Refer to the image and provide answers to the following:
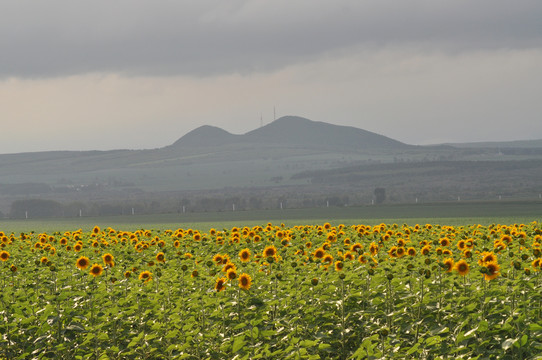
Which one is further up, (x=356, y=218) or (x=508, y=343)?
(x=508, y=343)

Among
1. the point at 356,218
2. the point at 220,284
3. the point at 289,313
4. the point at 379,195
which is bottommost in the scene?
the point at 356,218

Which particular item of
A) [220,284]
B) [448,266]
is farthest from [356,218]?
[220,284]

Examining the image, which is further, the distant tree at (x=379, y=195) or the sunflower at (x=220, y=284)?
the distant tree at (x=379, y=195)

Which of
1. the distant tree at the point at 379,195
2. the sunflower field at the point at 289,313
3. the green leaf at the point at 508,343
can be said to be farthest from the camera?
the distant tree at the point at 379,195

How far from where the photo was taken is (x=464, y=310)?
9.88 metres

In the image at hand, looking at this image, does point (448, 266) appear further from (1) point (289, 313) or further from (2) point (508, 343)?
(1) point (289, 313)

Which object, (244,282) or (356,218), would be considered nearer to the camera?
(244,282)

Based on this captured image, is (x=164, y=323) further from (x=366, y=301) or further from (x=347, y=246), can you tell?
(x=347, y=246)

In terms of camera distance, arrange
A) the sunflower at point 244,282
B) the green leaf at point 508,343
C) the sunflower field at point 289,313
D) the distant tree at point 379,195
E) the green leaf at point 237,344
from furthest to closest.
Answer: the distant tree at point 379,195, the sunflower at point 244,282, the sunflower field at point 289,313, the green leaf at point 237,344, the green leaf at point 508,343

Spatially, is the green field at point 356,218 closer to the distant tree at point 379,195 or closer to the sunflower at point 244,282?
the sunflower at point 244,282

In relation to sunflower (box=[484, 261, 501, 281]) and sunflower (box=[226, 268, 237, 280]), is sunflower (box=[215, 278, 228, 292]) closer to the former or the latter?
sunflower (box=[226, 268, 237, 280])

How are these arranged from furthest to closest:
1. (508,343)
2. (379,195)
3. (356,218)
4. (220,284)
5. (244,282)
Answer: (379,195) < (356,218) < (220,284) < (244,282) < (508,343)

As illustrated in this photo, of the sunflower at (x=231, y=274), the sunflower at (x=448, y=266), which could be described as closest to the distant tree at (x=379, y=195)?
the sunflower at (x=448, y=266)

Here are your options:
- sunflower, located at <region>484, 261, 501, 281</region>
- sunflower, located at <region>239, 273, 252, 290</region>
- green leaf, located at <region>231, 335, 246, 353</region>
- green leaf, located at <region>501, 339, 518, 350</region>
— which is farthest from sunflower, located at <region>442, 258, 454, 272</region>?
green leaf, located at <region>231, 335, 246, 353</region>
